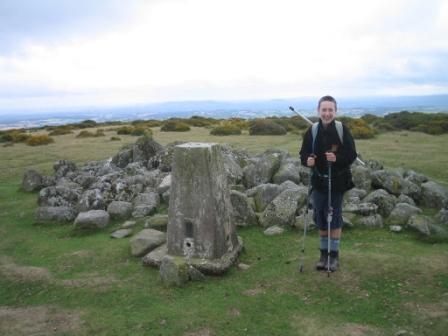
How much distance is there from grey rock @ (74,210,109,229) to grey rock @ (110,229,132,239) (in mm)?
815

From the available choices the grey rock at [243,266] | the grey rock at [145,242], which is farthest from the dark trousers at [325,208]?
the grey rock at [145,242]

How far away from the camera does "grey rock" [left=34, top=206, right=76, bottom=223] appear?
1369 centimetres

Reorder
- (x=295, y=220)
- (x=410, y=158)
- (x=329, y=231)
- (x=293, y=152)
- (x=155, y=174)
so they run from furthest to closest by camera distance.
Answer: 1. (x=293, y=152)
2. (x=410, y=158)
3. (x=155, y=174)
4. (x=295, y=220)
5. (x=329, y=231)

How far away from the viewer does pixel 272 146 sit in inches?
1070

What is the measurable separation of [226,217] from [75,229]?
16.8ft

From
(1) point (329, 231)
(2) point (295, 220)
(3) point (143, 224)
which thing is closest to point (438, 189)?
(2) point (295, 220)

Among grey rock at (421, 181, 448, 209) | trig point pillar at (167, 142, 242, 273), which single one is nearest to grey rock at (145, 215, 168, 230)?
trig point pillar at (167, 142, 242, 273)

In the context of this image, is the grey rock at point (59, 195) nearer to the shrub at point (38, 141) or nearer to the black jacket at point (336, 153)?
the black jacket at point (336, 153)

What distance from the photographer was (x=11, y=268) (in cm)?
1030

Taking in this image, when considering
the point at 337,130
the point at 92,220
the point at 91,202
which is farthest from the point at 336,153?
the point at 91,202

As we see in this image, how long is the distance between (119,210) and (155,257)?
4.20 meters

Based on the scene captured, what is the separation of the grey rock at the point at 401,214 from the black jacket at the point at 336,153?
362 centimetres

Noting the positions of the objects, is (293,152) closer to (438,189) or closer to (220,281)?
(438,189)

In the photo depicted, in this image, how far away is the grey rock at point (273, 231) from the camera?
11169 millimetres
